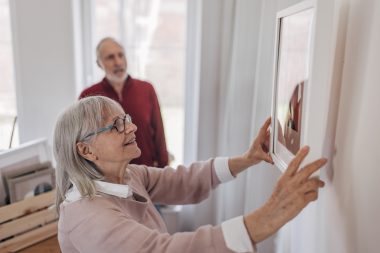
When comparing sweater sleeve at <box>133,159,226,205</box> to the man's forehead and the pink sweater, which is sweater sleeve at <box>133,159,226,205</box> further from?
the man's forehead

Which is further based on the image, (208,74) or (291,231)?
(208,74)

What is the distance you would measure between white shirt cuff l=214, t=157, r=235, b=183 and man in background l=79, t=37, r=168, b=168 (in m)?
0.84

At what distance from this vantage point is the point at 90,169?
1.08 m

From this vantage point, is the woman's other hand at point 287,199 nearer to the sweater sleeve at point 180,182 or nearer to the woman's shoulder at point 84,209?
the woman's shoulder at point 84,209

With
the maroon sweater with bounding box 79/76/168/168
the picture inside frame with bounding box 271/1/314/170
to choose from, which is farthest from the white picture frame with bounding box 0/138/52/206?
the picture inside frame with bounding box 271/1/314/170

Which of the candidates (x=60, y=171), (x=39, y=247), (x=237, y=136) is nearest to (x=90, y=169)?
(x=60, y=171)

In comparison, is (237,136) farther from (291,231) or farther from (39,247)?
(39,247)

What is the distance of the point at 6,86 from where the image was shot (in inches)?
95.7

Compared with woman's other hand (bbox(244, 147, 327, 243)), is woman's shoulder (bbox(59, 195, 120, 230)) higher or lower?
lower

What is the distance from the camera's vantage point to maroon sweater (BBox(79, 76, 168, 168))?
2064mm

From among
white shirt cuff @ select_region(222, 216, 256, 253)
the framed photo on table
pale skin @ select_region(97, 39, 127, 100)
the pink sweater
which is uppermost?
pale skin @ select_region(97, 39, 127, 100)

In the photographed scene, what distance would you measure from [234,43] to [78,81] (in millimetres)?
984

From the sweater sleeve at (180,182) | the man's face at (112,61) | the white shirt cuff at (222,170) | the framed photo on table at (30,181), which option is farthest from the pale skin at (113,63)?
the white shirt cuff at (222,170)

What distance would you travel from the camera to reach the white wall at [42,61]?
219 centimetres
